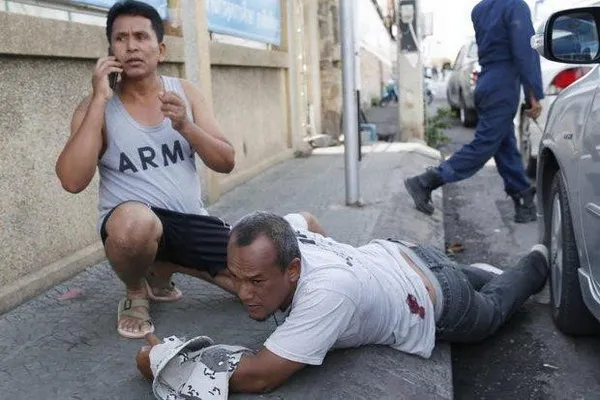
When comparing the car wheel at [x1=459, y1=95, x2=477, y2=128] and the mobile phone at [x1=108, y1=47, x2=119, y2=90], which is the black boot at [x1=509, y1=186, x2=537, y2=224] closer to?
the mobile phone at [x1=108, y1=47, x2=119, y2=90]

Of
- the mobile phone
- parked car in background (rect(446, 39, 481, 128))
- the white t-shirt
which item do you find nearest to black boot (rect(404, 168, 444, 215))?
the white t-shirt

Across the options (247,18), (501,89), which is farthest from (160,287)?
(247,18)

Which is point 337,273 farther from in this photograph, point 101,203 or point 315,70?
point 315,70

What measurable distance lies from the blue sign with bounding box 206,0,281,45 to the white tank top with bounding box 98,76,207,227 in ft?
11.9

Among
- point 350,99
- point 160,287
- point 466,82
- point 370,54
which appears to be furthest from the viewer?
point 370,54

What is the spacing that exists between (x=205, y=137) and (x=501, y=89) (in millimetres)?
2934

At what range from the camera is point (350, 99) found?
17.9 feet

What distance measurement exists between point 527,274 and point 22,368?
2341 millimetres

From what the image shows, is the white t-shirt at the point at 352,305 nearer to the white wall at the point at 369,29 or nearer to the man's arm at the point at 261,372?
the man's arm at the point at 261,372

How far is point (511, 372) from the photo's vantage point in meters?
3.21

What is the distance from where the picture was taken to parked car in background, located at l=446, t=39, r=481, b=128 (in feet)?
39.7

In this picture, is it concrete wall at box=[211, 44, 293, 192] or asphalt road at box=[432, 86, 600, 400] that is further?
concrete wall at box=[211, 44, 293, 192]

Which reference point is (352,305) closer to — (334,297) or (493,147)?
(334,297)

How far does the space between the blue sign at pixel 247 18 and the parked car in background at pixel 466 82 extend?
392 cm
